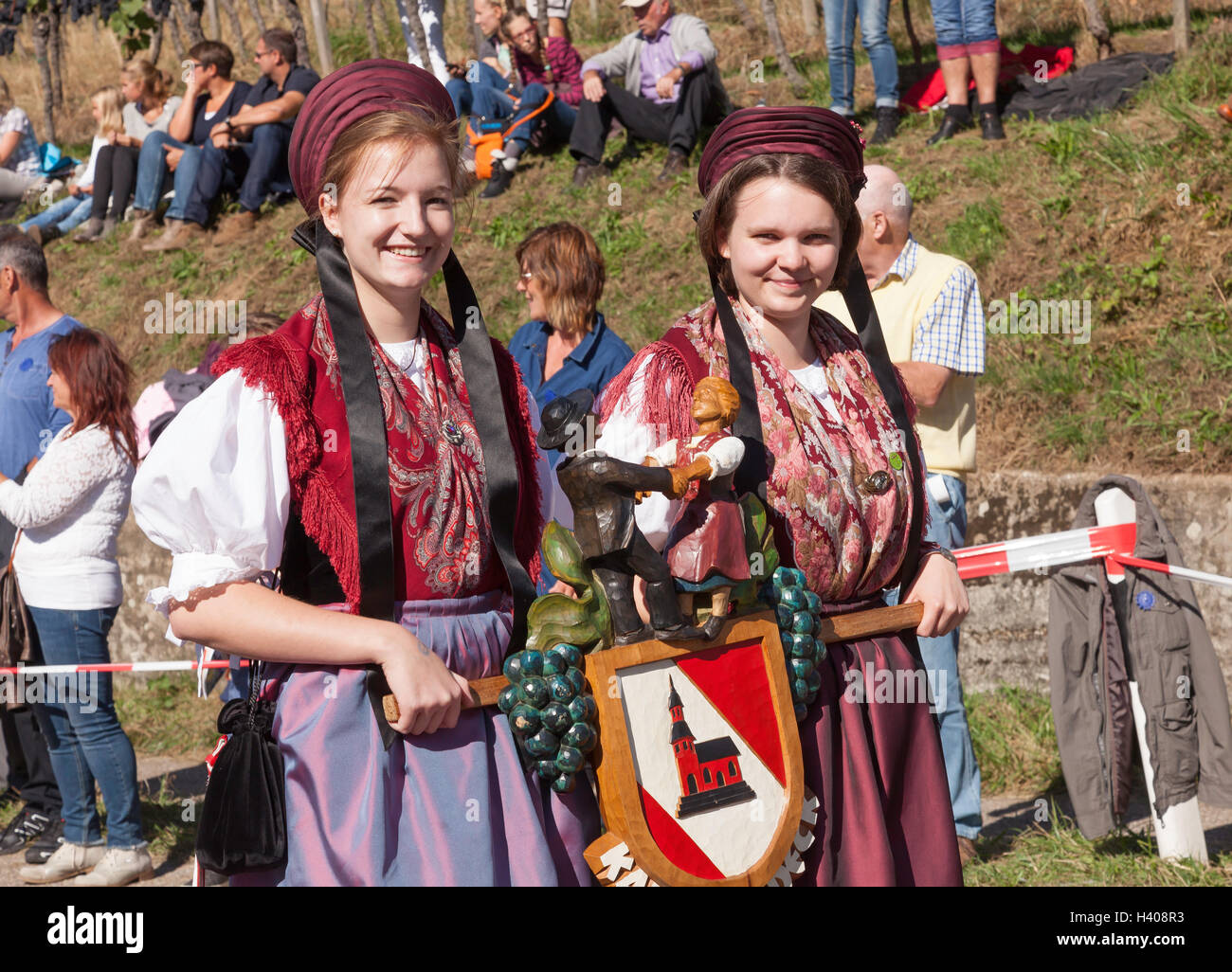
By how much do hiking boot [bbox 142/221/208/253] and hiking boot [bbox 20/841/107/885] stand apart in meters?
6.27

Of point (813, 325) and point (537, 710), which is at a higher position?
point (813, 325)

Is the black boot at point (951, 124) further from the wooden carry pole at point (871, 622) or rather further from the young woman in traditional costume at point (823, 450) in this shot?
the wooden carry pole at point (871, 622)

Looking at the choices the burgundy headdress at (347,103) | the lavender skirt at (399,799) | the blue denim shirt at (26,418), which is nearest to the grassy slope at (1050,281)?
the blue denim shirt at (26,418)

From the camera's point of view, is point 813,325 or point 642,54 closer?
point 813,325

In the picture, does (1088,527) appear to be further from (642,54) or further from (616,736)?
(642,54)

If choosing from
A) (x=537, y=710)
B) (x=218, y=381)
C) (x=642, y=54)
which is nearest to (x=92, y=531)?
(x=218, y=381)

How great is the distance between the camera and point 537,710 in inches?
81.8

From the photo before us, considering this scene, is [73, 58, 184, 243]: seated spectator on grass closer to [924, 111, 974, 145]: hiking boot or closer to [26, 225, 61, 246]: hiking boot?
[26, 225, 61, 246]: hiking boot

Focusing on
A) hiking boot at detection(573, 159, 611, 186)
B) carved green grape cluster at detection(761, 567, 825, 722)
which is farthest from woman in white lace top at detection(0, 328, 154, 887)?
hiking boot at detection(573, 159, 611, 186)

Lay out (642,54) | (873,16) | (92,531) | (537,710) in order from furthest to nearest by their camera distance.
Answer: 1. (642,54)
2. (873,16)
3. (92,531)
4. (537,710)

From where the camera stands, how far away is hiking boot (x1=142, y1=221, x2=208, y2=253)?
34.4 feet

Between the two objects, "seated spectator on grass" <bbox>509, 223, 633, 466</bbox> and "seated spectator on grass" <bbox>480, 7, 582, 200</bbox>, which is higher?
"seated spectator on grass" <bbox>480, 7, 582, 200</bbox>
